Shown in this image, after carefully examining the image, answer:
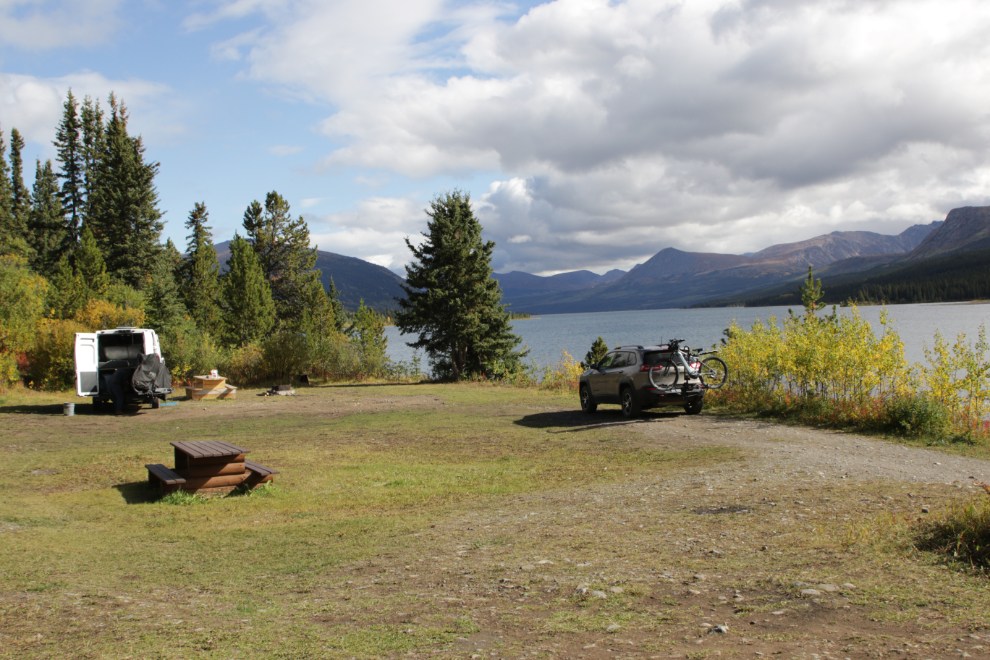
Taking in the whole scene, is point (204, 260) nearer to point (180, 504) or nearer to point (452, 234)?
point (452, 234)

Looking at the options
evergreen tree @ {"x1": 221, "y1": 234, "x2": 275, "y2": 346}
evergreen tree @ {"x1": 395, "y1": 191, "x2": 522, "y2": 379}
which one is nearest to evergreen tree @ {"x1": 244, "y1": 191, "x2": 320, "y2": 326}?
evergreen tree @ {"x1": 221, "y1": 234, "x2": 275, "y2": 346}

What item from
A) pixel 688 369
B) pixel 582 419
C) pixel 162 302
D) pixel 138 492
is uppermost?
pixel 162 302

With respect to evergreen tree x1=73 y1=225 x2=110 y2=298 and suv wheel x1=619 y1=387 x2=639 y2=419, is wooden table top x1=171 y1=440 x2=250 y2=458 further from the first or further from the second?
evergreen tree x1=73 y1=225 x2=110 y2=298

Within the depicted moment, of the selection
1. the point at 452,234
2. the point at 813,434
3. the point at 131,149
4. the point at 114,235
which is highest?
the point at 131,149

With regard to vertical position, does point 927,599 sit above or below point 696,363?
below

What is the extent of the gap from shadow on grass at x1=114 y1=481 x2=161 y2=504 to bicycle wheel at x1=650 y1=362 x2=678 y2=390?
10.9 m

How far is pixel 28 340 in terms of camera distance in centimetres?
2420

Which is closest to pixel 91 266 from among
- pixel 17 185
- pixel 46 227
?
pixel 46 227

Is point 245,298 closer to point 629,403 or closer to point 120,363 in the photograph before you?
point 120,363

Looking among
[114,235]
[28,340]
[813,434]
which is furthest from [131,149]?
[813,434]

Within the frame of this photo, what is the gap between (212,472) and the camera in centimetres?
874

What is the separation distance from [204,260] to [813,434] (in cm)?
5291

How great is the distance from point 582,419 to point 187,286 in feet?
155

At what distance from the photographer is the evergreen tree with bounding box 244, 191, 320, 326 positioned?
187 feet
